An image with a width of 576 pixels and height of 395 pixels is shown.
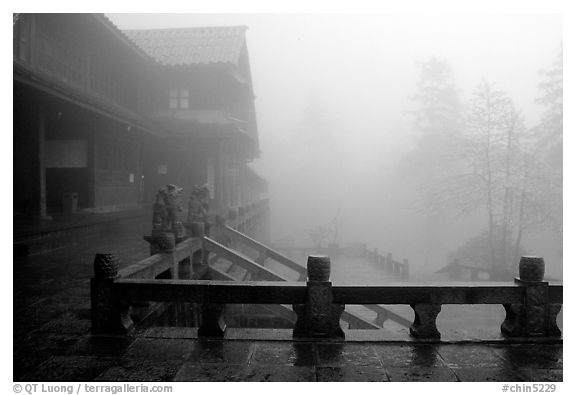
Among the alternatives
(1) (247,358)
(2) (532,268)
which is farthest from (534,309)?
(1) (247,358)

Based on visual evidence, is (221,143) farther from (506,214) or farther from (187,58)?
(506,214)

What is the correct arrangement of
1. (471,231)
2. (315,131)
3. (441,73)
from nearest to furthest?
(471,231) < (441,73) < (315,131)

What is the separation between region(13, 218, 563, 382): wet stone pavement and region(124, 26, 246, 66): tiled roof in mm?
20181

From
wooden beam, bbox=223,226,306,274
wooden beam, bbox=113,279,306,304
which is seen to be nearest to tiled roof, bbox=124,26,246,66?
wooden beam, bbox=223,226,306,274

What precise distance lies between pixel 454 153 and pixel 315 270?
83.5 ft

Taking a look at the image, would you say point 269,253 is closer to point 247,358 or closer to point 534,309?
point 247,358

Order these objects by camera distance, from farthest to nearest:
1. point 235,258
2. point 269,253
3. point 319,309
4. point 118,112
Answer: point 269,253 < point 118,112 < point 235,258 < point 319,309

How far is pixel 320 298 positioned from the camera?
443 centimetres

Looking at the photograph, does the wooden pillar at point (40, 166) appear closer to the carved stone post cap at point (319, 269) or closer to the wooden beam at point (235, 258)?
the wooden beam at point (235, 258)

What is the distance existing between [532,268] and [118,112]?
1397 centimetres

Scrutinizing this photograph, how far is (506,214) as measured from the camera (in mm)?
22047

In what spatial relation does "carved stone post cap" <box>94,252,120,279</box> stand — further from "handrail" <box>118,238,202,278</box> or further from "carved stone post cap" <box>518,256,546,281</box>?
"carved stone post cap" <box>518,256,546,281</box>

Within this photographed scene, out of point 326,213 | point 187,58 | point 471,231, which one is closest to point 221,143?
point 187,58

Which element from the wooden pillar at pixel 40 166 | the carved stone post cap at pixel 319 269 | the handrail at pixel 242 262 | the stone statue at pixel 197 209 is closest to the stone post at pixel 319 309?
the carved stone post cap at pixel 319 269
